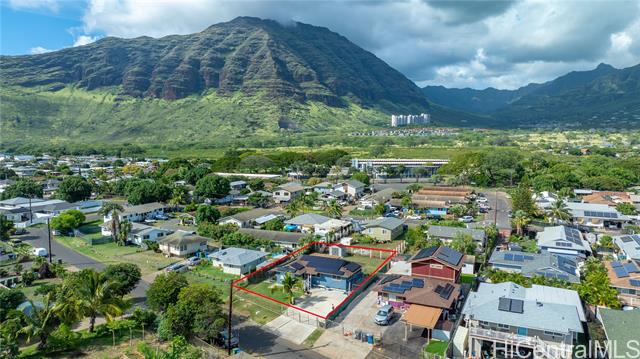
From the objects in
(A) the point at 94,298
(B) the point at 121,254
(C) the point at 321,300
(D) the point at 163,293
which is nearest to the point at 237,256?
(C) the point at 321,300

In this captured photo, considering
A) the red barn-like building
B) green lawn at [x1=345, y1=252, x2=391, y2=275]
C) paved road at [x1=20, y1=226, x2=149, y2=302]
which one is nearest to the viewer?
the red barn-like building

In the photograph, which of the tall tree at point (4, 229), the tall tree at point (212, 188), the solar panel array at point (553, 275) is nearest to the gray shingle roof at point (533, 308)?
the solar panel array at point (553, 275)

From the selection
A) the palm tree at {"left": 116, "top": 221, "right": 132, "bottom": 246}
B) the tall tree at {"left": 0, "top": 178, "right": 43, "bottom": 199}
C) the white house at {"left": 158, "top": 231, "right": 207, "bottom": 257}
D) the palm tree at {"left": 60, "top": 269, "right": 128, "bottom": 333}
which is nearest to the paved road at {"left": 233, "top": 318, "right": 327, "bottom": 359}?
the palm tree at {"left": 60, "top": 269, "right": 128, "bottom": 333}

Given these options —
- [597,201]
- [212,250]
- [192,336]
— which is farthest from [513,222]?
[192,336]

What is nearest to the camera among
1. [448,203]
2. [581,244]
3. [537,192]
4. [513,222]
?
[581,244]

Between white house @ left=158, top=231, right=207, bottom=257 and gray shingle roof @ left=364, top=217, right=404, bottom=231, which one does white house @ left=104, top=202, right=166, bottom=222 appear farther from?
gray shingle roof @ left=364, top=217, right=404, bottom=231

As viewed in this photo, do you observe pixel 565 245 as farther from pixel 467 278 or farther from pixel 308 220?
pixel 308 220

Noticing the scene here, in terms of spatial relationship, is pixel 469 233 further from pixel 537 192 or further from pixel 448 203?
pixel 537 192
